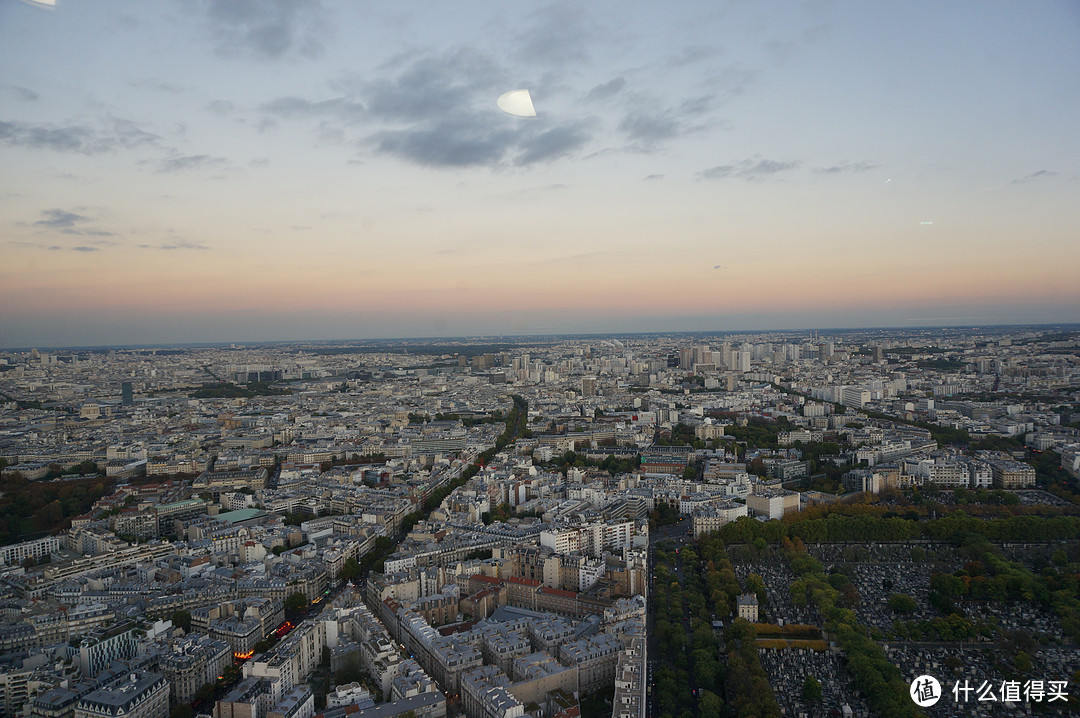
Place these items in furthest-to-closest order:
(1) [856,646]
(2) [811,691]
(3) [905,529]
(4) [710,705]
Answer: (3) [905,529]
(1) [856,646]
(2) [811,691]
(4) [710,705]

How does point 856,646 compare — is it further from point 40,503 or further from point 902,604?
point 40,503

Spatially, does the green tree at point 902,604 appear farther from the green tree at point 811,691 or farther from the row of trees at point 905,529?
the row of trees at point 905,529

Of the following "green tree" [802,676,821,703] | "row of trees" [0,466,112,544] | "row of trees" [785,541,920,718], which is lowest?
"green tree" [802,676,821,703]

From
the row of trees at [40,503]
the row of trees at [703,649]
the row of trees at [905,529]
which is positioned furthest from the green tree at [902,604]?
the row of trees at [40,503]

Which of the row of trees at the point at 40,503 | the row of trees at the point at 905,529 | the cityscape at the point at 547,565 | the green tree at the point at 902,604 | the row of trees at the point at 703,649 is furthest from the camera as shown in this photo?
the row of trees at the point at 40,503

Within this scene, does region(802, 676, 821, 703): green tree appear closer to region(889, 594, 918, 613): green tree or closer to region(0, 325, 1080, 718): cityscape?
region(0, 325, 1080, 718): cityscape

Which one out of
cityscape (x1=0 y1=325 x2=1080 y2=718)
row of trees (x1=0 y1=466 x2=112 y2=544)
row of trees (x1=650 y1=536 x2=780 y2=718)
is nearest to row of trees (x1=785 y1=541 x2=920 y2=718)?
cityscape (x1=0 y1=325 x2=1080 y2=718)

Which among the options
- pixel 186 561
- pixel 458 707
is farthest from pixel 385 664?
pixel 186 561

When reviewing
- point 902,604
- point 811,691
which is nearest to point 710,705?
point 811,691

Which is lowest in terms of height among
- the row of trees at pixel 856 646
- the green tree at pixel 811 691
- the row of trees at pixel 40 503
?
the green tree at pixel 811 691
